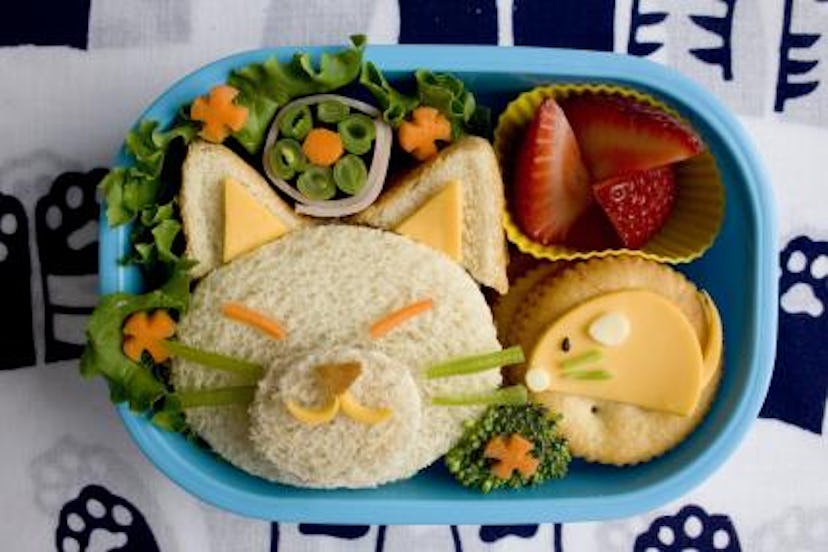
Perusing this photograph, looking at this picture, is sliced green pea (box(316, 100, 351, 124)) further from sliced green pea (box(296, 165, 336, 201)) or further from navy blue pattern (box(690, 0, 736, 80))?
navy blue pattern (box(690, 0, 736, 80))

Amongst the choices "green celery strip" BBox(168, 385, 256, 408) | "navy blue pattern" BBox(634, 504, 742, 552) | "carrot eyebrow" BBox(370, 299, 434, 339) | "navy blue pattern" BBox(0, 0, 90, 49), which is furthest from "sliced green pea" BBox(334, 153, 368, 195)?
"navy blue pattern" BBox(634, 504, 742, 552)

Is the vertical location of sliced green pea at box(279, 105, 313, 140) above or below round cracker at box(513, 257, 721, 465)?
above

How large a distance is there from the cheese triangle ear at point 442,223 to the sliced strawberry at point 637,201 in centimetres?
18

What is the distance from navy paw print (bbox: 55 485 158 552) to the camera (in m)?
1.55

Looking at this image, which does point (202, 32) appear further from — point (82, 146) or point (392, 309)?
point (392, 309)

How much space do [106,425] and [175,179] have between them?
358 mm

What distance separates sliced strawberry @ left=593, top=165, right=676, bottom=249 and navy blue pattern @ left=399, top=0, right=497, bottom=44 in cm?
27

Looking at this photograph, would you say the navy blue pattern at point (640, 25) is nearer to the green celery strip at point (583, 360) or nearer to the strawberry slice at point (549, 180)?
the strawberry slice at point (549, 180)

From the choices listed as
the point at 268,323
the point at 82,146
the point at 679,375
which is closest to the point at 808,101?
the point at 679,375

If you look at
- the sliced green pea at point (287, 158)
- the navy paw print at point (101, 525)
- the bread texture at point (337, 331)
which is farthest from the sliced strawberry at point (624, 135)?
the navy paw print at point (101, 525)

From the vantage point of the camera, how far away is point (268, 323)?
1.32 metres

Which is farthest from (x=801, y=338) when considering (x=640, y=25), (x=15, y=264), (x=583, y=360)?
(x=15, y=264)

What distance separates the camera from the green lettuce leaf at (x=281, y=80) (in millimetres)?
1312

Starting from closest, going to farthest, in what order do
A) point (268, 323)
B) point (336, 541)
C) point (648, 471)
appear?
1. point (268, 323)
2. point (648, 471)
3. point (336, 541)
